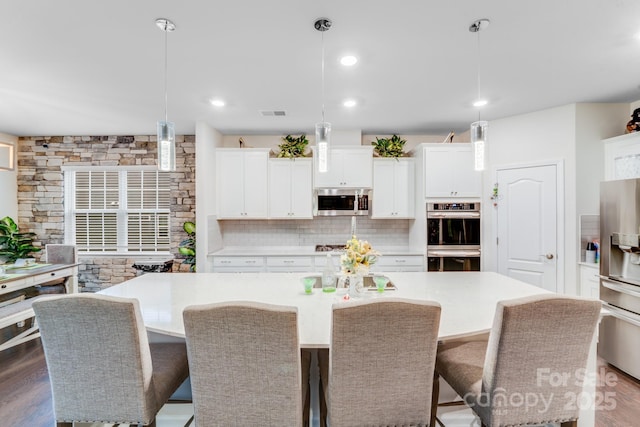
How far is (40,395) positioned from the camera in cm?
236

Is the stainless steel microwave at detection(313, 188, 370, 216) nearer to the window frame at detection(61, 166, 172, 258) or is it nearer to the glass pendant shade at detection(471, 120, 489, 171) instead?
the glass pendant shade at detection(471, 120, 489, 171)

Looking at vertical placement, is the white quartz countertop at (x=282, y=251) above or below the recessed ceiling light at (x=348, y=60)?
below

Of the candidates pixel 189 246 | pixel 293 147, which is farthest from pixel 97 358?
pixel 293 147

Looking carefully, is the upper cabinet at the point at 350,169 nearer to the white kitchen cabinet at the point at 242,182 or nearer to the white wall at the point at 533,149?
the white kitchen cabinet at the point at 242,182

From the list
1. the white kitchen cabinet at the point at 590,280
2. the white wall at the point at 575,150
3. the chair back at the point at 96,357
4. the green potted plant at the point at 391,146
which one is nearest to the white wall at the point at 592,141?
the white wall at the point at 575,150

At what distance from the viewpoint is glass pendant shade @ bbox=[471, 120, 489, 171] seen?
202cm

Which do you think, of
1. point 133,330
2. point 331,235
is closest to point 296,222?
point 331,235

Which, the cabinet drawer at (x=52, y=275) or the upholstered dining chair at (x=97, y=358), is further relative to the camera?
the cabinet drawer at (x=52, y=275)

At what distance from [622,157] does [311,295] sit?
3502mm

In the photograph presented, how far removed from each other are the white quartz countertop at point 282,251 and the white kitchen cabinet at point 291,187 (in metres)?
0.50

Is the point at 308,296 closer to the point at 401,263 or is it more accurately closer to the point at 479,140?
the point at 479,140

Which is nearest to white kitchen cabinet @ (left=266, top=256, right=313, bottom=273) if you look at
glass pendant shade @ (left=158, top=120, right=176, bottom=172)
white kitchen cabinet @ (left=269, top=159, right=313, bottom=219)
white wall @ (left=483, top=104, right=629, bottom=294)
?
white kitchen cabinet @ (left=269, top=159, right=313, bottom=219)

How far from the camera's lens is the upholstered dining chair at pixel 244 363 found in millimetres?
1189

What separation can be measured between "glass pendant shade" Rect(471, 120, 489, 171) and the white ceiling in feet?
2.02
